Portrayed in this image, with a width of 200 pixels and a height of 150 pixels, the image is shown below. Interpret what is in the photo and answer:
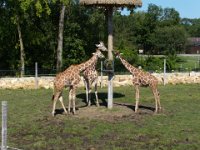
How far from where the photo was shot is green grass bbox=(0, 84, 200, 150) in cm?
1044

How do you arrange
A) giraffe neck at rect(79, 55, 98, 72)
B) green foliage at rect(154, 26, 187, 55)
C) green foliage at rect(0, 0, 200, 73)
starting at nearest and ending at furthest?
giraffe neck at rect(79, 55, 98, 72) → green foliage at rect(0, 0, 200, 73) → green foliage at rect(154, 26, 187, 55)

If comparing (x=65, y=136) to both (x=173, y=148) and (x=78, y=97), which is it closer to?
(x=173, y=148)

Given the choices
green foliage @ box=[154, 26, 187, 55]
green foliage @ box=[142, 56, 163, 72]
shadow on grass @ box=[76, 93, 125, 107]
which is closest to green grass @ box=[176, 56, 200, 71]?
green foliage @ box=[142, 56, 163, 72]

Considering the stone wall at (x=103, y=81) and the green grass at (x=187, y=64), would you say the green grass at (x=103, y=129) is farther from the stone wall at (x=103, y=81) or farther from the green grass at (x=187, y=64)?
the green grass at (x=187, y=64)

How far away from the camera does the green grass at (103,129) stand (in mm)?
10438

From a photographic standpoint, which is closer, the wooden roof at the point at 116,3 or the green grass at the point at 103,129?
the green grass at the point at 103,129

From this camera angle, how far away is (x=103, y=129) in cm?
1208

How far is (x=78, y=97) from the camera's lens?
A: 60.5 ft

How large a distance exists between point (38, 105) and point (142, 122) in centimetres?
471

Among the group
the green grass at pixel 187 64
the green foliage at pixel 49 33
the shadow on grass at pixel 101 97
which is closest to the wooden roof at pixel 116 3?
the shadow on grass at pixel 101 97

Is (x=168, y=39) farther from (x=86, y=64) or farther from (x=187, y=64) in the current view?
(x=86, y=64)

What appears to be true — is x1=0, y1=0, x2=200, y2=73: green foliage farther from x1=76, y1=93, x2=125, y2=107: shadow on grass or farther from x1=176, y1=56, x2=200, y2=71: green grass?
x1=76, y1=93, x2=125, y2=107: shadow on grass

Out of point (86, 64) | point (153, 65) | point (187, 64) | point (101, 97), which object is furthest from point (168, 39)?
point (86, 64)

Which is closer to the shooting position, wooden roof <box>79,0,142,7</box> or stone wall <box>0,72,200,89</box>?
wooden roof <box>79,0,142,7</box>
